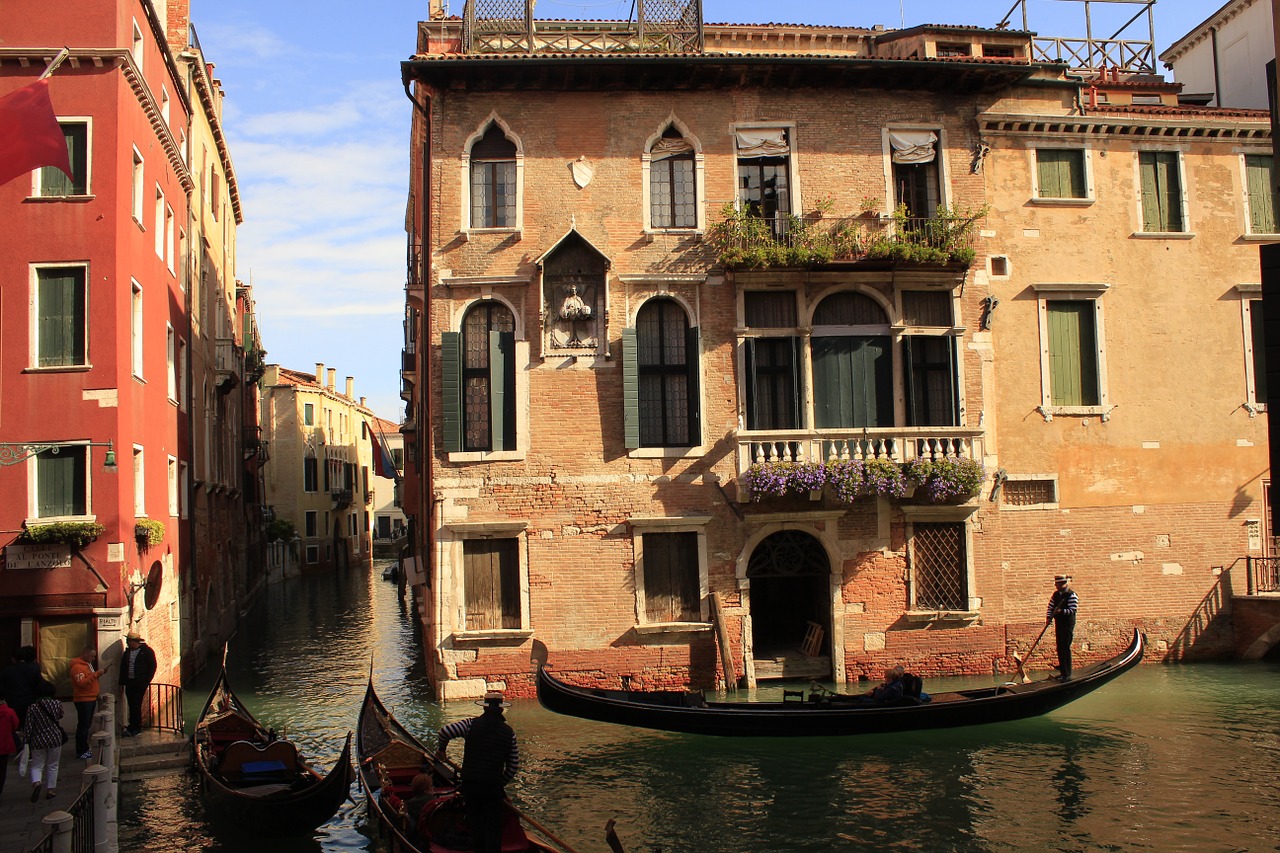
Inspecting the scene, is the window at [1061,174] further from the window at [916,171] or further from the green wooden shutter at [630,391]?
the green wooden shutter at [630,391]

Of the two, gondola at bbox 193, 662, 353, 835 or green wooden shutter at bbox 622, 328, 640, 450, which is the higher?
green wooden shutter at bbox 622, 328, 640, 450

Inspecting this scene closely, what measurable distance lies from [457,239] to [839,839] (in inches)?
377

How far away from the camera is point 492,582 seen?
15.4m

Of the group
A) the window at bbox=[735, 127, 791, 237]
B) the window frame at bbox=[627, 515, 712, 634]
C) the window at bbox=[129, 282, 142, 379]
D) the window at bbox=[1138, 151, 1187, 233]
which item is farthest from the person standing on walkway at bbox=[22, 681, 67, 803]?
the window at bbox=[1138, 151, 1187, 233]

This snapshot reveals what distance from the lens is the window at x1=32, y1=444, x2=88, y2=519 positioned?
13477 mm

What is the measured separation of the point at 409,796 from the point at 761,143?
1042 centimetres

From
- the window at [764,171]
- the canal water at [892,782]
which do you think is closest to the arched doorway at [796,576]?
the canal water at [892,782]

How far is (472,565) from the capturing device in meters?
15.4

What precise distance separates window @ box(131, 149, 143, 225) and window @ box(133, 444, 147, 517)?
3122mm

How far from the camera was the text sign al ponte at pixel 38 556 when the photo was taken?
13.2m

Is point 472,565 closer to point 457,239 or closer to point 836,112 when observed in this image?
point 457,239

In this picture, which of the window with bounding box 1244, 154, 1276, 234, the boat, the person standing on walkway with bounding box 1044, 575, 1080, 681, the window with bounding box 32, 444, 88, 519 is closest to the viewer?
the boat

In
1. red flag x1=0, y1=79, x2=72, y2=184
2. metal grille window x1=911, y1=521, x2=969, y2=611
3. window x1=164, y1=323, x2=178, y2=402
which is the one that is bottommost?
metal grille window x1=911, y1=521, x2=969, y2=611

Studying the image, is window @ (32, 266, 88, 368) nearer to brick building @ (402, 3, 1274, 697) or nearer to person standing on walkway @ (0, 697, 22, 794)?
brick building @ (402, 3, 1274, 697)
